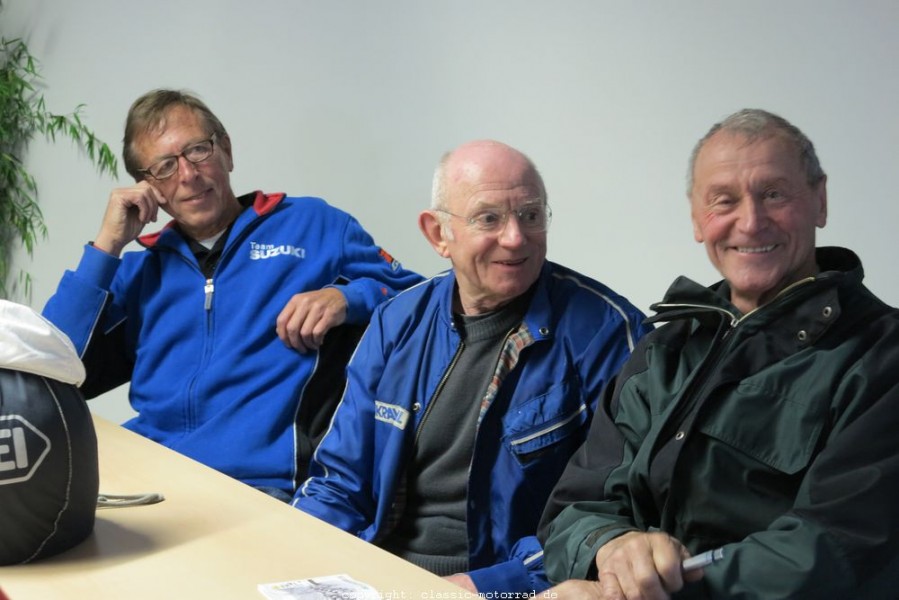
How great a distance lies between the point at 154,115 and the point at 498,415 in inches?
55.0

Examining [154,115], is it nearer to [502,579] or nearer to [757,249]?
[502,579]

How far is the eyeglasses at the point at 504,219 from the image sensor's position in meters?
2.11

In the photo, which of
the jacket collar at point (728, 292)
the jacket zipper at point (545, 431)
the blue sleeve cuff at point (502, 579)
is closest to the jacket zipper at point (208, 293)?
the jacket zipper at point (545, 431)

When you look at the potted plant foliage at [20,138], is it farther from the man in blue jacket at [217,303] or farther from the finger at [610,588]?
the finger at [610,588]

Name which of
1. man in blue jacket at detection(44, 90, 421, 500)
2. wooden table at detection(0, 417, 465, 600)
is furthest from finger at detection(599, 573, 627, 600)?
man in blue jacket at detection(44, 90, 421, 500)

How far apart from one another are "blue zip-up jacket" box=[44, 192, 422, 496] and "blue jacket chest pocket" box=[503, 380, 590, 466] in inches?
27.5

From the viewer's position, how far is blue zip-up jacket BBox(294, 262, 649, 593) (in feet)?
6.48

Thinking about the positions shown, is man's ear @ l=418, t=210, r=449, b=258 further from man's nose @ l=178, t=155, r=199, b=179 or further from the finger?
the finger

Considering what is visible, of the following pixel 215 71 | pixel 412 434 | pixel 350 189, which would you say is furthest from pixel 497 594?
pixel 215 71

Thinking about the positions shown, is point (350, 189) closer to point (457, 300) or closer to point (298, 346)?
point (298, 346)

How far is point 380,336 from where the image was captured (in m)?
2.23

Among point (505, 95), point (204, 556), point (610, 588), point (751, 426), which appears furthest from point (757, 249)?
point (505, 95)

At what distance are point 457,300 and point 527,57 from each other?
3.01 ft

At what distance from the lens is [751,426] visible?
1.54 metres
